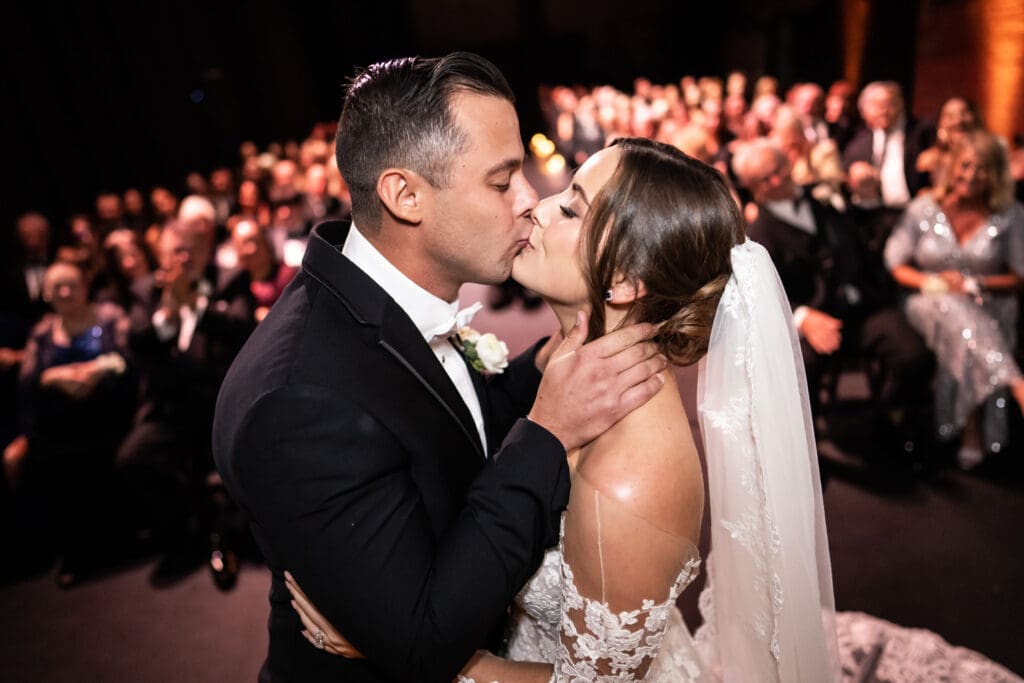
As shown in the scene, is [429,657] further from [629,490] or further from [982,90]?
[982,90]

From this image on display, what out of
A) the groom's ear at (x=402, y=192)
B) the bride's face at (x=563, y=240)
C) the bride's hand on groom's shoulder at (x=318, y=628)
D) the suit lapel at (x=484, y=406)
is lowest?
the bride's hand on groom's shoulder at (x=318, y=628)

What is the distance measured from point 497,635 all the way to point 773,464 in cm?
88

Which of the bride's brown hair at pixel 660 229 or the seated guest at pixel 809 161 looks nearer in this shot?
the bride's brown hair at pixel 660 229

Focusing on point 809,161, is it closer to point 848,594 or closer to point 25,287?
point 848,594

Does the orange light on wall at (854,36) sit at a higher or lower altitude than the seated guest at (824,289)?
higher

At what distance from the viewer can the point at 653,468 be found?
1429 millimetres

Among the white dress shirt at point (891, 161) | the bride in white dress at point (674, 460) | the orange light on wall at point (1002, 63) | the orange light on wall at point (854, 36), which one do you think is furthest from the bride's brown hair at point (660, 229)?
the orange light on wall at point (854, 36)

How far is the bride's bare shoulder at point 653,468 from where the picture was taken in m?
1.39

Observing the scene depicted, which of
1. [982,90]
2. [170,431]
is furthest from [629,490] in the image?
[982,90]

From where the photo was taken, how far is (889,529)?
3283 millimetres

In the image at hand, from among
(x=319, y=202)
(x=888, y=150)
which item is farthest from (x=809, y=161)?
(x=319, y=202)

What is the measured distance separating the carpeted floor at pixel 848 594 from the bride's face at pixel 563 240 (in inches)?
53.6

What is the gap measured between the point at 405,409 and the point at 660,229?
2.42 feet

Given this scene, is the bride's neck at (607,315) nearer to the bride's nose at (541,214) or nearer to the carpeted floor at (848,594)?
the bride's nose at (541,214)
